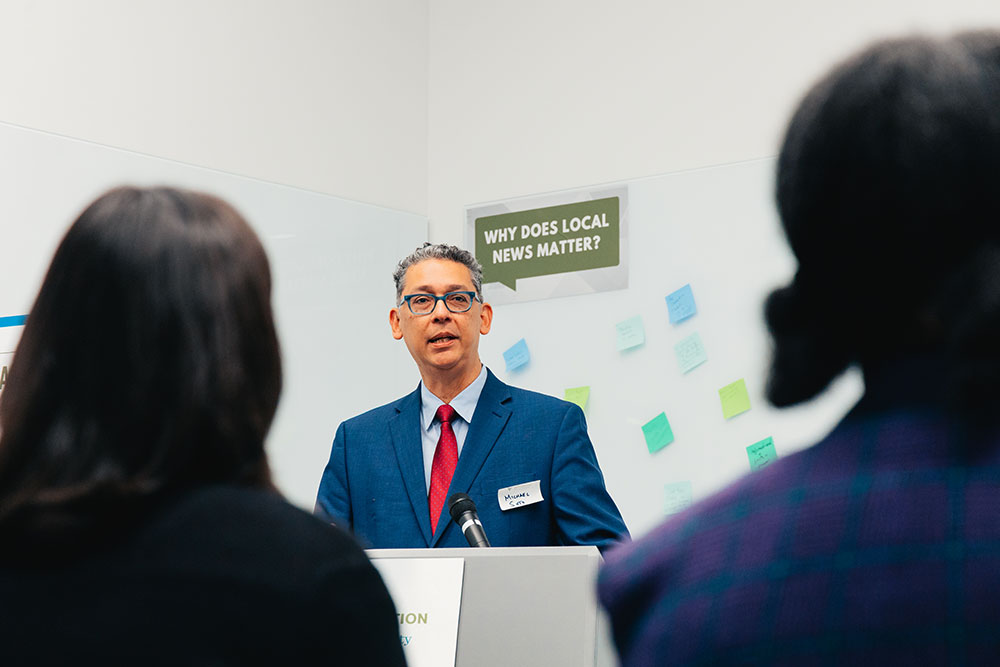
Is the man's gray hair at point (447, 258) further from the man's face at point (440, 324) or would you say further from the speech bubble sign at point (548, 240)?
the speech bubble sign at point (548, 240)

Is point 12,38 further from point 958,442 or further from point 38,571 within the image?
point 958,442

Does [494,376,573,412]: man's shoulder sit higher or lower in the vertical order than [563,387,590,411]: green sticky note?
lower

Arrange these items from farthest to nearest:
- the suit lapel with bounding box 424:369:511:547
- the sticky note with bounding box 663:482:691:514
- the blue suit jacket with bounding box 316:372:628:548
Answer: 1. the sticky note with bounding box 663:482:691:514
2. the suit lapel with bounding box 424:369:511:547
3. the blue suit jacket with bounding box 316:372:628:548

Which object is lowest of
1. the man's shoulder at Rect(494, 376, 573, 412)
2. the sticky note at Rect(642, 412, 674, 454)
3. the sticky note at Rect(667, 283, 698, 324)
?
the sticky note at Rect(642, 412, 674, 454)

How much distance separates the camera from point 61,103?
12.4 ft

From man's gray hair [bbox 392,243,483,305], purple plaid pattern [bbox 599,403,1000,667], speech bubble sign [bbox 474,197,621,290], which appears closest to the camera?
purple plaid pattern [bbox 599,403,1000,667]

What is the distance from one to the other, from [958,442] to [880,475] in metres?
0.05

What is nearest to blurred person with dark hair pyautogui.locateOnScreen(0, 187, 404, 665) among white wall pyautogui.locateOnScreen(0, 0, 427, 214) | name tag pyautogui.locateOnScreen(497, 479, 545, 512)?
name tag pyautogui.locateOnScreen(497, 479, 545, 512)

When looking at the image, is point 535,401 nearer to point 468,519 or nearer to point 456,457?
point 456,457

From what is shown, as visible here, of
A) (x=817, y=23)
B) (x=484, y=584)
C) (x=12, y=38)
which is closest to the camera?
(x=484, y=584)

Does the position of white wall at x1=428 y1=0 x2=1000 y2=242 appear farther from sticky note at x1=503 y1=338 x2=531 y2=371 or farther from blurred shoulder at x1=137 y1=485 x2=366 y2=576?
blurred shoulder at x1=137 y1=485 x2=366 y2=576

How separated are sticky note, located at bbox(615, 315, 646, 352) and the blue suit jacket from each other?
1.14 metres

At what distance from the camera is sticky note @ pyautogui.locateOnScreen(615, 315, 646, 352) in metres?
4.26

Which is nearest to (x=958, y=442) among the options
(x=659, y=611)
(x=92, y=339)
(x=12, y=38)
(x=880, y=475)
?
(x=880, y=475)
